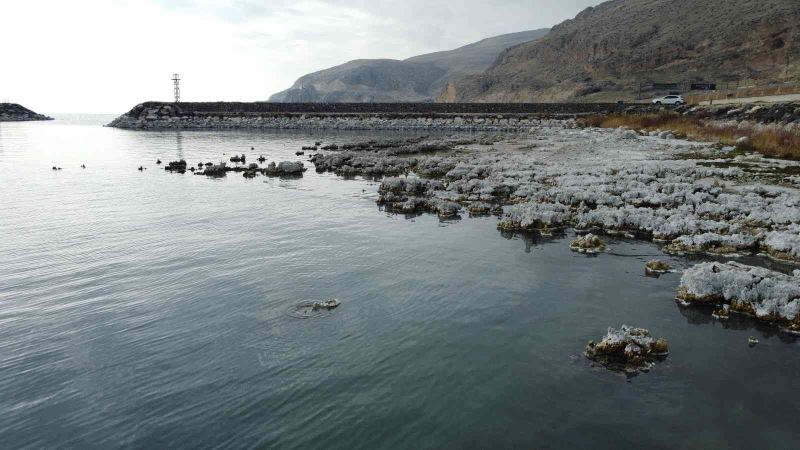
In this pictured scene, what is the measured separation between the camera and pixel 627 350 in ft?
25.4

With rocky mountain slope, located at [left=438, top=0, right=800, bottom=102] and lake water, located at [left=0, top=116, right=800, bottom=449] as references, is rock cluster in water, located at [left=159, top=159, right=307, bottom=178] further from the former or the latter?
rocky mountain slope, located at [left=438, top=0, right=800, bottom=102]

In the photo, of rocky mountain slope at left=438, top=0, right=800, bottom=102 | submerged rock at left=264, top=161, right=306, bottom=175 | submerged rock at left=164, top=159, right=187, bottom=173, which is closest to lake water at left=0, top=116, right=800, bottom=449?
submerged rock at left=264, top=161, right=306, bottom=175

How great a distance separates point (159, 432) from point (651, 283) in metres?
9.84

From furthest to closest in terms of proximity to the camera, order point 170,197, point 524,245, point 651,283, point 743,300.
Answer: point 170,197 → point 524,245 → point 651,283 → point 743,300

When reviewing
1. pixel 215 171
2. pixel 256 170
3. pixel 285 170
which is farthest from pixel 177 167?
pixel 285 170

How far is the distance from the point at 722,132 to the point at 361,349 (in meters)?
38.1

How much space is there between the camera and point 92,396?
6926 mm

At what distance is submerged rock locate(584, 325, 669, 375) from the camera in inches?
299

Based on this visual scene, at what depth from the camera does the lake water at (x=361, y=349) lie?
619 cm

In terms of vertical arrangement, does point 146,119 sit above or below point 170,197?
above

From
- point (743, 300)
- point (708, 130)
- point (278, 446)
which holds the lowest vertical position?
point (278, 446)

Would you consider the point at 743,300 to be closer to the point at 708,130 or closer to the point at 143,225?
the point at 143,225

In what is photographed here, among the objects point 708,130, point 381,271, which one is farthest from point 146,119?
point 381,271

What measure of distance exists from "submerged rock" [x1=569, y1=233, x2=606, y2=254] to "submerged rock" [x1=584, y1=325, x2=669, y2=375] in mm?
5405
